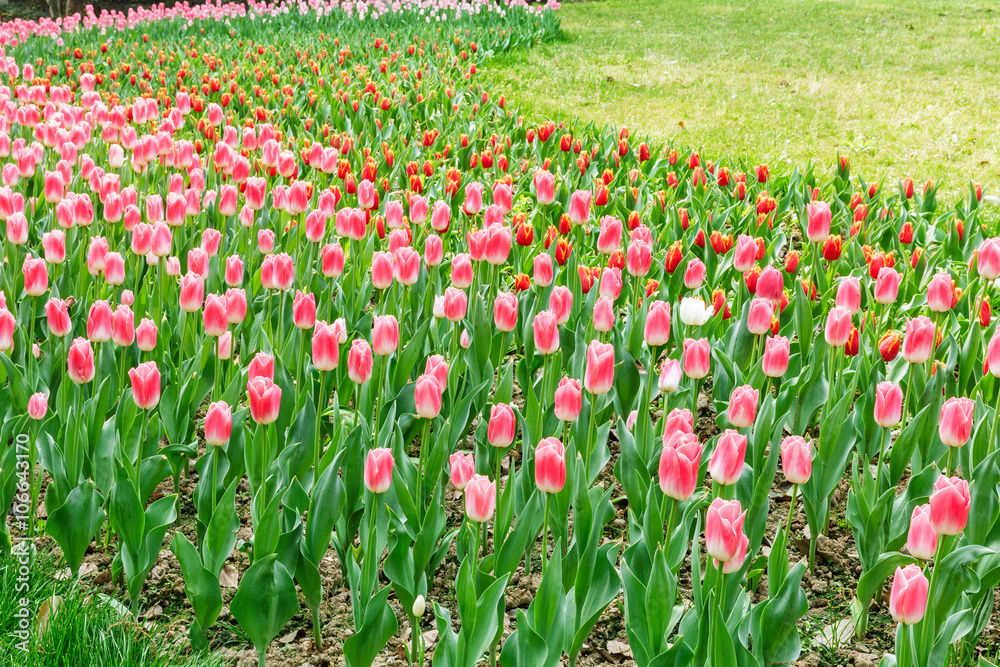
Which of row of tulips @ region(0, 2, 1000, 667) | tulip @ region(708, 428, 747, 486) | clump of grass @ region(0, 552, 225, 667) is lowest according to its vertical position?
clump of grass @ region(0, 552, 225, 667)

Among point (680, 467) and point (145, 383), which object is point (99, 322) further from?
point (680, 467)

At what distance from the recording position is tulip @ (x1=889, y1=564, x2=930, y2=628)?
1669 millimetres

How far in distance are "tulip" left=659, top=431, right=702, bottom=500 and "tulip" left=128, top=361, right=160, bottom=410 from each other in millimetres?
1226

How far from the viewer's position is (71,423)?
2463 millimetres

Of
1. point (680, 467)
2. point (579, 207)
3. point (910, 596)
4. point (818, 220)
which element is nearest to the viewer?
point (910, 596)

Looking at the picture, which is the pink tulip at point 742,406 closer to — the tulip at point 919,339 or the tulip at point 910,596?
the tulip at point 910,596

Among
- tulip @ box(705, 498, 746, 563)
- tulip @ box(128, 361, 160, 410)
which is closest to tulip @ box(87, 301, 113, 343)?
tulip @ box(128, 361, 160, 410)

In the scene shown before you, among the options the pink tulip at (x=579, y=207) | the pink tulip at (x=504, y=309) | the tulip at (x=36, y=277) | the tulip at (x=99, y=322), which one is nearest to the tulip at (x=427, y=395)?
the pink tulip at (x=504, y=309)

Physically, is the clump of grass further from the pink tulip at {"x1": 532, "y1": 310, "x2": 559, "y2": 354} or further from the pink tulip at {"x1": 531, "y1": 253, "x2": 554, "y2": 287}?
the pink tulip at {"x1": 531, "y1": 253, "x2": 554, "y2": 287}

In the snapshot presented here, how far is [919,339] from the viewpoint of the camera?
8.20ft

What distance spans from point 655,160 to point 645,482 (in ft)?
13.0

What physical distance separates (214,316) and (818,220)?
212 centimetres

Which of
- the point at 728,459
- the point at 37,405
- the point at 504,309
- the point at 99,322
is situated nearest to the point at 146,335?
the point at 99,322

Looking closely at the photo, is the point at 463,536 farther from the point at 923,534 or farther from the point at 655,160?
the point at 655,160
